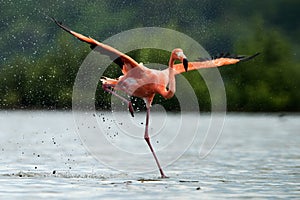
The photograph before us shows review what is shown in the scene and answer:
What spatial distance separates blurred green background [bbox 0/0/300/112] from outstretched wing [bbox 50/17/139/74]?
2310 cm

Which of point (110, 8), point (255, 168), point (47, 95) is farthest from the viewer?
point (110, 8)

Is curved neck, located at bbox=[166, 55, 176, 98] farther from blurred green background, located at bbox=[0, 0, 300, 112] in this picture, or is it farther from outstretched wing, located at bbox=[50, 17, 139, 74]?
blurred green background, located at bbox=[0, 0, 300, 112]

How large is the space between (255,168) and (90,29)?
34357 millimetres

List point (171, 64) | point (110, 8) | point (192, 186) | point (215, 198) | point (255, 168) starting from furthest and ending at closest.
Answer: point (110, 8), point (255, 168), point (171, 64), point (192, 186), point (215, 198)

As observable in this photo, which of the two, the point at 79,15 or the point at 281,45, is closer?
the point at 79,15

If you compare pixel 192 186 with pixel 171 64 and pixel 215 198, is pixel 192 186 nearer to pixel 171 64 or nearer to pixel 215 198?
pixel 215 198

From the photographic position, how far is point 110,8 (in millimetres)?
56406

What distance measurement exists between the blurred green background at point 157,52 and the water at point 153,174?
16.5m

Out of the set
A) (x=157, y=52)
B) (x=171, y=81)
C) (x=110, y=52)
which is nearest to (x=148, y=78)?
(x=171, y=81)

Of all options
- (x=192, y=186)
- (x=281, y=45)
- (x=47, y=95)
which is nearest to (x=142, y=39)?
(x=47, y=95)

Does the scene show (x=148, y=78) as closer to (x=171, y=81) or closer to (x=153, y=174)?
(x=171, y=81)

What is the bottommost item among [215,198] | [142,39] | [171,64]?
[215,198]

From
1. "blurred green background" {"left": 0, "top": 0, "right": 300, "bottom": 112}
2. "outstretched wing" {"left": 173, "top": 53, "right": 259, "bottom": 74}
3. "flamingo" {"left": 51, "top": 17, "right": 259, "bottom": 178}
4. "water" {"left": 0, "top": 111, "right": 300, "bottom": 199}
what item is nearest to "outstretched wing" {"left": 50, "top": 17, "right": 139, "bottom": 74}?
"flamingo" {"left": 51, "top": 17, "right": 259, "bottom": 178}

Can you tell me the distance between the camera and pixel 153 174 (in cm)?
1700
